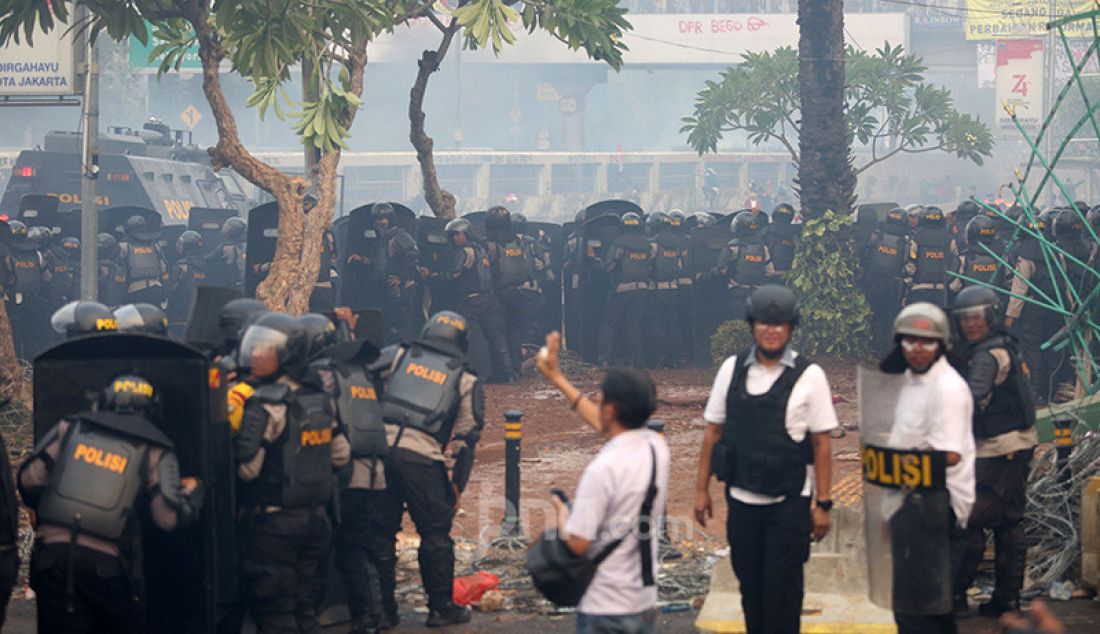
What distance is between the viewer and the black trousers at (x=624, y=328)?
18.2m

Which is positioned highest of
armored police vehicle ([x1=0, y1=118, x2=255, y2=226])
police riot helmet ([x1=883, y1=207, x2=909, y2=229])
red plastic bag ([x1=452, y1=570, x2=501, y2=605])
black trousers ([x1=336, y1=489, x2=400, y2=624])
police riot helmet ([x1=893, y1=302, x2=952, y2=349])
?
armored police vehicle ([x1=0, y1=118, x2=255, y2=226])

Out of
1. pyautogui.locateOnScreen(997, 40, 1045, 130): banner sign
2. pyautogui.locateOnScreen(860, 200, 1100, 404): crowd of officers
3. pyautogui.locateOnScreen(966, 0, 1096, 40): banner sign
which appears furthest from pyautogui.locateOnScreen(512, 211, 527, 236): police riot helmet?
pyautogui.locateOnScreen(966, 0, 1096, 40): banner sign

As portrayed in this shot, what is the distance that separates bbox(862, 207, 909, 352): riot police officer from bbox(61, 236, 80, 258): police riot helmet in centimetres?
1021

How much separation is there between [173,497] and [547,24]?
31.7 feet

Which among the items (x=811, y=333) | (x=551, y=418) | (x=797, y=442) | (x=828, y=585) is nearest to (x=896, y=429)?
(x=797, y=442)

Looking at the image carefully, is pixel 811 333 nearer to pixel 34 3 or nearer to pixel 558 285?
pixel 558 285

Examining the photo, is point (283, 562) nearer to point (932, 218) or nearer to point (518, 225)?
point (518, 225)

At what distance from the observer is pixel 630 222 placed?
17906mm

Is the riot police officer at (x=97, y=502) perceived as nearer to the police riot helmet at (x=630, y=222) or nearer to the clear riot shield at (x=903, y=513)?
the clear riot shield at (x=903, y=513)

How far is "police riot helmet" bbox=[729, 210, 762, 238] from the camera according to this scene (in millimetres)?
18562

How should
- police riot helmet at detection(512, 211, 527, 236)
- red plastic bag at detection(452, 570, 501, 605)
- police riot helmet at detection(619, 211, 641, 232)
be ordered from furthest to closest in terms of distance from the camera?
police riot helmet at detection(619, 211, 641, 232)
police riot helmet at detection(512, 211, 527, 236)
red plastic bag at detection(452, 570, 501, 605)

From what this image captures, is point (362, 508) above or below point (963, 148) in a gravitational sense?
below

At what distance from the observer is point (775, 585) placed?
6438 millimetres

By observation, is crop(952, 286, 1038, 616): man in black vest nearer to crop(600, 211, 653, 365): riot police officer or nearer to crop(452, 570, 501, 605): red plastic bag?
crop(452, 570, 501, 605): red plastic bag
